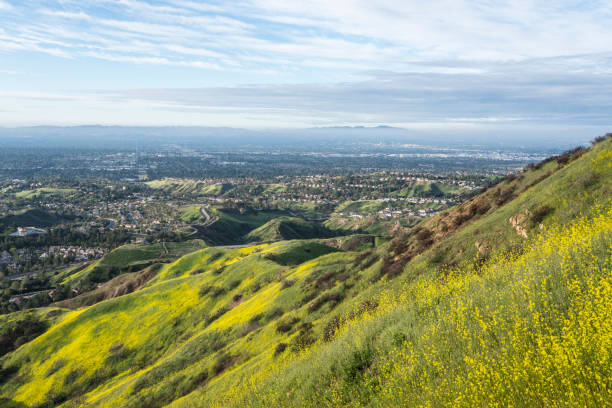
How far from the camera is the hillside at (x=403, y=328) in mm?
8703

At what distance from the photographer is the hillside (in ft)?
28.6

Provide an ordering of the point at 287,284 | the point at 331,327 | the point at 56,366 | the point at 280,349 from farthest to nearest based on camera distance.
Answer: the point at 56,366
the point at 287,284
the point at 280,349
the point at 331,327

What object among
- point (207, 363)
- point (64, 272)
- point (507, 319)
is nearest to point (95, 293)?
point (64, 272)

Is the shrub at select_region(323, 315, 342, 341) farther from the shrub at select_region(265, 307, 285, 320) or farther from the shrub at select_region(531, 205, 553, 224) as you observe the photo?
the shrub at select_region(531, 205, 553, 224)

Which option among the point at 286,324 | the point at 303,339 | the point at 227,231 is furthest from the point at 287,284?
the point at 227,231

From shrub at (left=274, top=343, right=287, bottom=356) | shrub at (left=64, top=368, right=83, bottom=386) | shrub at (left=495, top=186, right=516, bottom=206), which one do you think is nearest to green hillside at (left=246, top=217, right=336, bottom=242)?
shrub at (left=64, top=368, right=83, bottom=386)

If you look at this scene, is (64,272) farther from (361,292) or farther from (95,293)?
(361,292)

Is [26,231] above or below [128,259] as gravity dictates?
below

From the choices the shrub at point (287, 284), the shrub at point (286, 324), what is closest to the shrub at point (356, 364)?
the shrub at point (286, 324)

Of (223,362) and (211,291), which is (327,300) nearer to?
(223,362)

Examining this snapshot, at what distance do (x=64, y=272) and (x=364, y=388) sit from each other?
5576 inches

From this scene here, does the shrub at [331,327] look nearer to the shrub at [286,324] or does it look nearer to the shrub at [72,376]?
the shrub at [286,324]

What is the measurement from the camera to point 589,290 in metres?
9.50

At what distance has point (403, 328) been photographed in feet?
46.0
